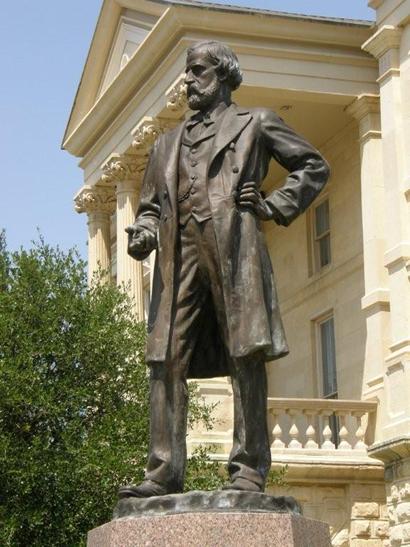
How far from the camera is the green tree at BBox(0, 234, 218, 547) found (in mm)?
21375

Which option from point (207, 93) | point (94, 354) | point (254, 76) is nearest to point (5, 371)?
point (94, 354)

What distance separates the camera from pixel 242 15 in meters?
28.8

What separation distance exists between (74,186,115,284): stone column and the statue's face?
27514 millimetres

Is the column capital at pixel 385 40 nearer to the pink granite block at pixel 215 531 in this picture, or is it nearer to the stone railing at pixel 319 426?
the stone railing at pixel 319 426

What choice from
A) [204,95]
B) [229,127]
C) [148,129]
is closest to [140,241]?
[229,127]

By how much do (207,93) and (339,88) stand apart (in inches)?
850

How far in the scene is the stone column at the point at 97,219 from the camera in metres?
36.1

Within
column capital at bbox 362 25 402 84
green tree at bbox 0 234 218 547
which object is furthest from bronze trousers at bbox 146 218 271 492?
column capital at bbox 362 25 402 84

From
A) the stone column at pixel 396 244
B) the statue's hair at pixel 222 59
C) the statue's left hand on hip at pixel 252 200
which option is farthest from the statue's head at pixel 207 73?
the stone column at pixel 396 244

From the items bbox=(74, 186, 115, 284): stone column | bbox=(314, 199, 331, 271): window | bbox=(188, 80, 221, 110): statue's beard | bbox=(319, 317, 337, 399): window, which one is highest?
bbox=(74, 186, 115, 284): stone column

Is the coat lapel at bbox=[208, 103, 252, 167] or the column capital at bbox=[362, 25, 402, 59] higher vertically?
the column capital at bbox=[362, 25, 402, 59]

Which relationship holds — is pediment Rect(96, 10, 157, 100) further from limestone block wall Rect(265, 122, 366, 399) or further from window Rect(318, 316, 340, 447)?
window Rect(318, 316, 340, 447)

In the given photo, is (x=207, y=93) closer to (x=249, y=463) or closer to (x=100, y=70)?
(x=249, y=463)

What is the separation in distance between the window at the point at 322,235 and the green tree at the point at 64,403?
9141 millimetres
